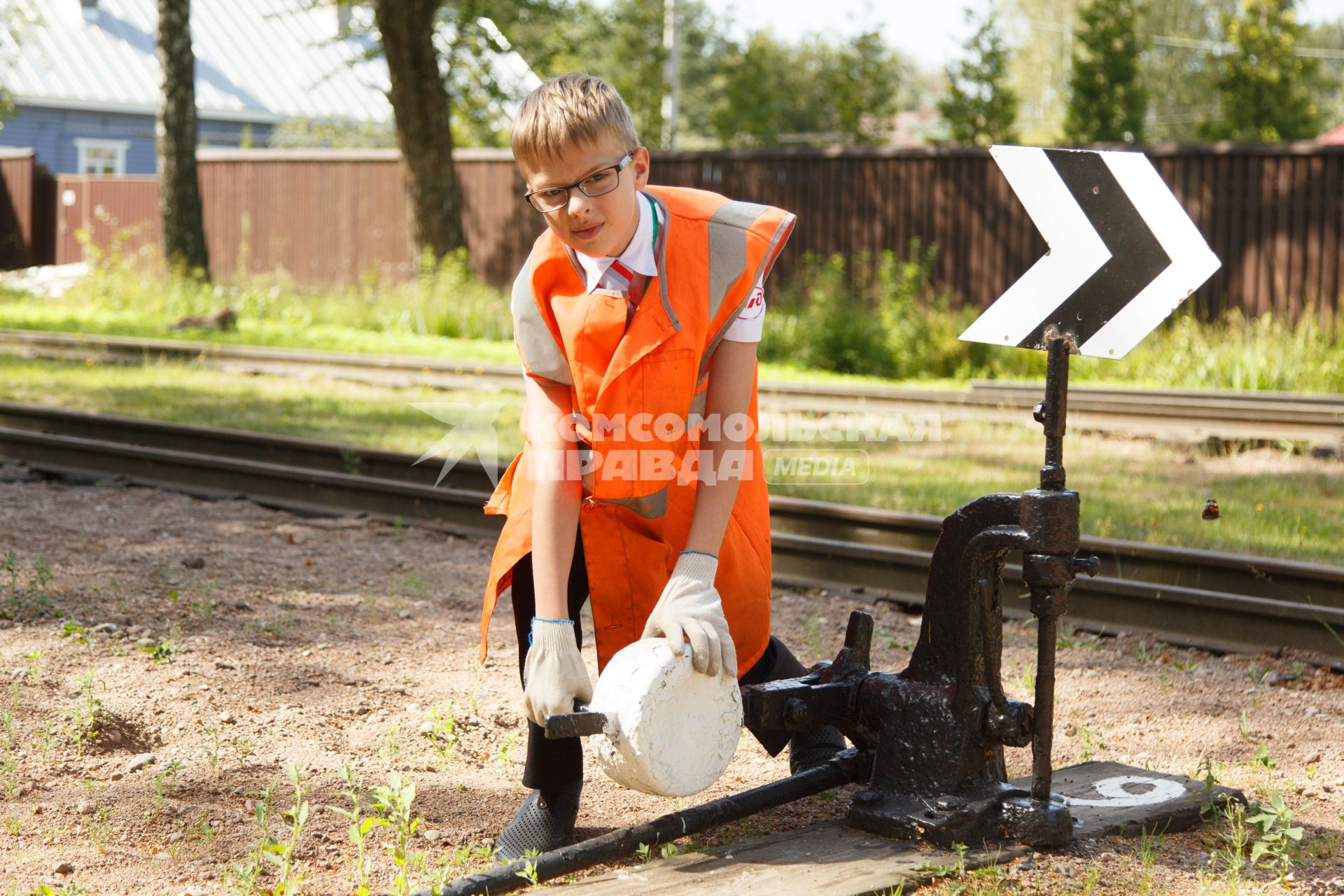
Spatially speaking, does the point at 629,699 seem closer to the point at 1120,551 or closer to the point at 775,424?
the point at 1120,551

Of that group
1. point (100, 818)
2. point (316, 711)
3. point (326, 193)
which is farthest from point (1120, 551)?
point (326, 193)

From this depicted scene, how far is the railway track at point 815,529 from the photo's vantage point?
5.20m

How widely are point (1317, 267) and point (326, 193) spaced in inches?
624

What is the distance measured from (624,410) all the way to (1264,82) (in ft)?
89.4

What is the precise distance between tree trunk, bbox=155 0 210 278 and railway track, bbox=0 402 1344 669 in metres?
11.1

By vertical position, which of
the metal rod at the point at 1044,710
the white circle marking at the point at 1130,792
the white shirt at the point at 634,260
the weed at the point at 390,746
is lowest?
the weed at the point at 390,746

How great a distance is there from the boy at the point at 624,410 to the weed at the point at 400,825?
230mm

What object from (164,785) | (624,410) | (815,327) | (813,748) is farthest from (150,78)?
(624,410)

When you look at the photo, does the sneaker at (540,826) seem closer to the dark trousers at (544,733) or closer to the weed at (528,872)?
the dark trousers at (544,733)

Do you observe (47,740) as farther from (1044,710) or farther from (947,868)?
(1044,710)

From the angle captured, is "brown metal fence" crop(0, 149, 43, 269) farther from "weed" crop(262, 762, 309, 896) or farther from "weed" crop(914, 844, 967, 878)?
"weed" crop(914, 844, 967, 878)

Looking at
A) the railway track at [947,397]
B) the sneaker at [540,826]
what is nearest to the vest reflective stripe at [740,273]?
the sneaker at [540,826]

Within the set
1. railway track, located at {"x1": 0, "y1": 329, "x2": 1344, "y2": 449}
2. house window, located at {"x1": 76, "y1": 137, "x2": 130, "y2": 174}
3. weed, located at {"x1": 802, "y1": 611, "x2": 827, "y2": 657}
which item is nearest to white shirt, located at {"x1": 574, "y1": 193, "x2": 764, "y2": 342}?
weed, located at {"x1": 802, "y1": 611, "x2": 827, "y2": 657}

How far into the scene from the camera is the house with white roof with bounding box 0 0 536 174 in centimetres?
3625
